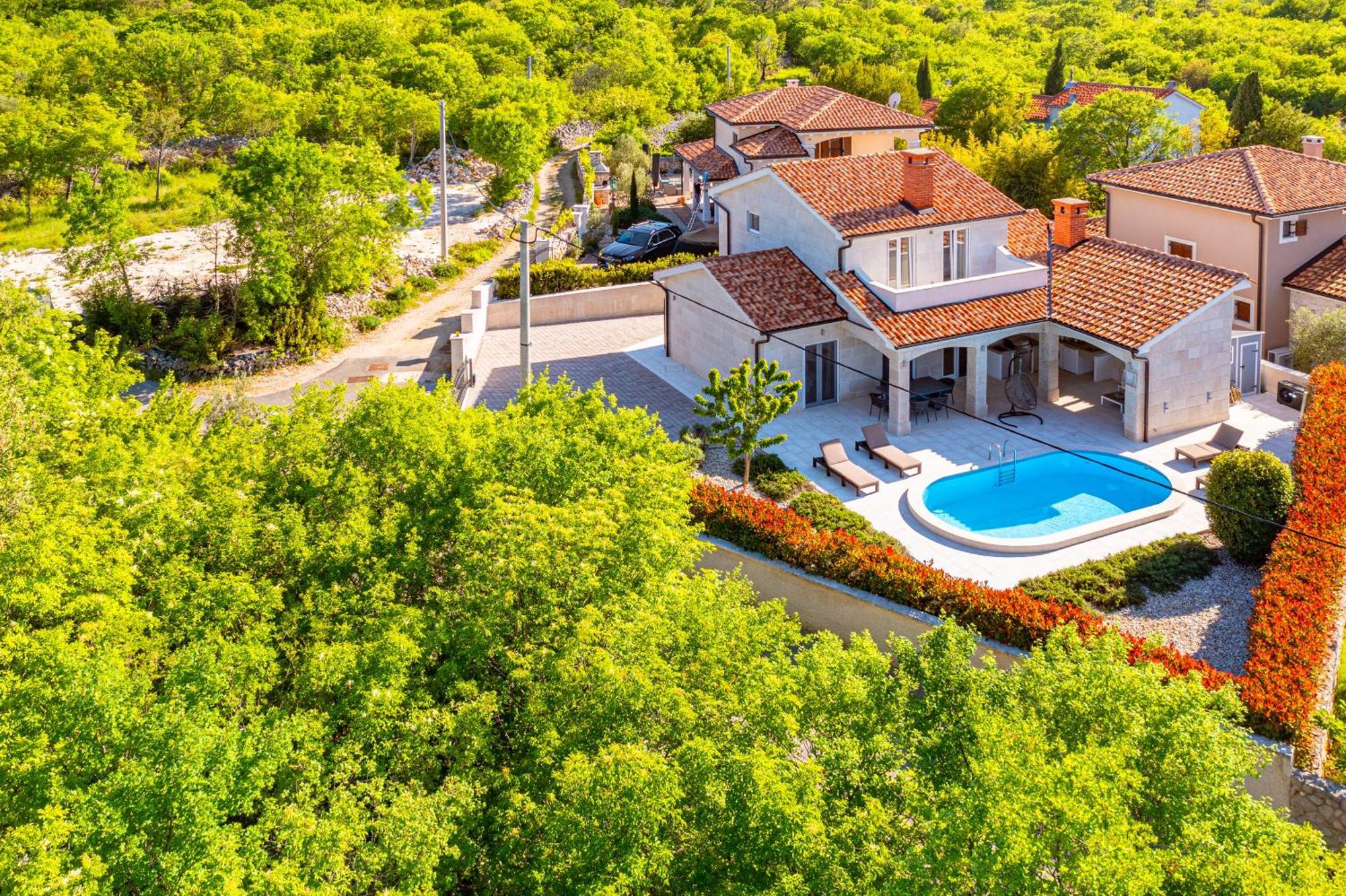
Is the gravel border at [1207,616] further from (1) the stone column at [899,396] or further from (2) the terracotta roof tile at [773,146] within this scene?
(2) the terracotta roof tile at [773,146]

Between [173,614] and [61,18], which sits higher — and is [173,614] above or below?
below

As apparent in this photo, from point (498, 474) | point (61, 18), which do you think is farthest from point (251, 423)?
point (61, 18)

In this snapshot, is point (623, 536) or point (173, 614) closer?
point (173, 614)

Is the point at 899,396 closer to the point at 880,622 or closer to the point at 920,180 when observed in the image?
the point at 920,180

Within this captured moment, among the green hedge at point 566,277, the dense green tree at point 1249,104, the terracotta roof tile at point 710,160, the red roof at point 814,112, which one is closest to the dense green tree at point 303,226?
the green hedge at point 566,277

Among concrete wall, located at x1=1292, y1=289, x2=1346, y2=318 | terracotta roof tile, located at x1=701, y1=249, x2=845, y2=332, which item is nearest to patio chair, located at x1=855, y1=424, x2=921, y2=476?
terracotta roof tile, located at x1=701, y1=249, x2=845, y2=332

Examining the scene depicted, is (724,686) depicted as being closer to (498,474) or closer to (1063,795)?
(1063,795)

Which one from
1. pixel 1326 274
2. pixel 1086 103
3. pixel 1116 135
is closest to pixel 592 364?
pixel 1326 274
